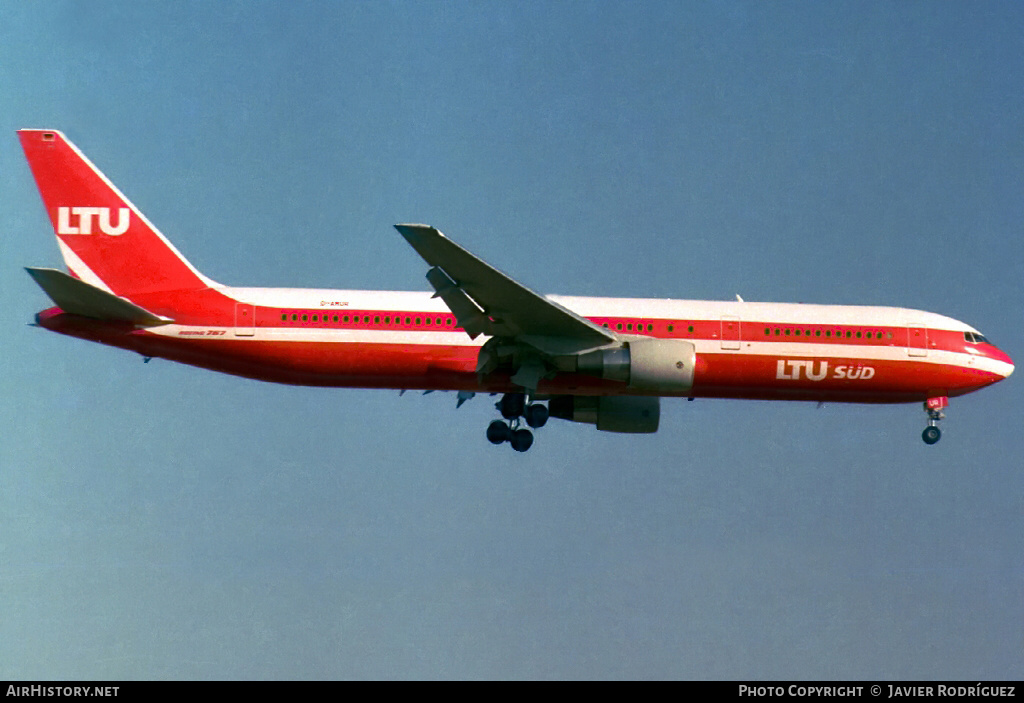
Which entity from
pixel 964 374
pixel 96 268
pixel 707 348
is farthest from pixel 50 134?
pixel 964 374

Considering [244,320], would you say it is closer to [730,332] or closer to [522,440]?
[522,440]

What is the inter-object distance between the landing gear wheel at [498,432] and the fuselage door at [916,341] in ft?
34.4

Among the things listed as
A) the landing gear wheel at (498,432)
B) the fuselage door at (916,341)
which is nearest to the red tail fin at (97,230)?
the landing gear wheel at (498,432)

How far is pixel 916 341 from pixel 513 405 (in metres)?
10.6

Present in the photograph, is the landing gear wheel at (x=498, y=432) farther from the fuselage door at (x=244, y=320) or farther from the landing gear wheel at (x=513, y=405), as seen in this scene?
the fuselage door at (x=244, y=320)

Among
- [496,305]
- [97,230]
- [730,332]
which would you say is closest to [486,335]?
[496,305]

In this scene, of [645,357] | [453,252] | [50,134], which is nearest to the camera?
[453,252]

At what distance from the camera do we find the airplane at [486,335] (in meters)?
30.1

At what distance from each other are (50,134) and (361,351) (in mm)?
9285

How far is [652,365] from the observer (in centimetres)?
3005

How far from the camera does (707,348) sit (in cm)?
3266

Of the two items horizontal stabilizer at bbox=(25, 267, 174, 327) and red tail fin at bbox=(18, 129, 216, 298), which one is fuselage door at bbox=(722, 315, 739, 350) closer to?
red tail fin at bbox=(18, 129, 216, 298)

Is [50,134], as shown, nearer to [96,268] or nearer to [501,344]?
[96,268]
